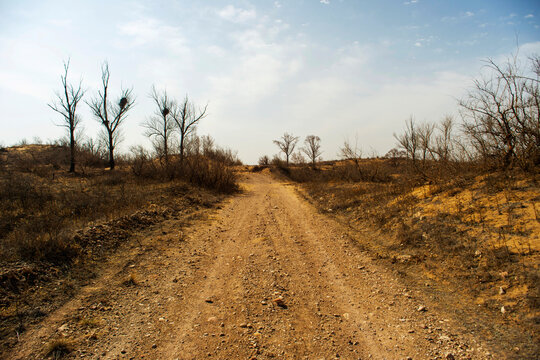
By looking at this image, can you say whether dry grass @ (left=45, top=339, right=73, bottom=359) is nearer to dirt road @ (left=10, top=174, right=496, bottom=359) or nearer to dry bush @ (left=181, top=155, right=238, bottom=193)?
dirt road @ (left=10, top=174, right=496, bottom=359)

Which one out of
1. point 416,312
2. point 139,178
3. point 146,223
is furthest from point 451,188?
point 139,178

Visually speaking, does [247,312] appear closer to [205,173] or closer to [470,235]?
[470,235]

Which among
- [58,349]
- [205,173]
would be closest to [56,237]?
[58,349]

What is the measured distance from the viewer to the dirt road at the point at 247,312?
315 centimetres

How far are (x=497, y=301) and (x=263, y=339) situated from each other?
3.38m

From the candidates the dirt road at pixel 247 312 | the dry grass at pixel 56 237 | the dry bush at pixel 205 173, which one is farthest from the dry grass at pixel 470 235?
the dry bush at pixel 205 173

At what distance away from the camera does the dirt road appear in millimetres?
3154

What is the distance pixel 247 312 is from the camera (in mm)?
3969

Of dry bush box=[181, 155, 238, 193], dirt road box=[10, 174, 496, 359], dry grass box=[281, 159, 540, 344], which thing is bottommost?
dirt road box=[10, 174, 496, 359]

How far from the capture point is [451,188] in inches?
333

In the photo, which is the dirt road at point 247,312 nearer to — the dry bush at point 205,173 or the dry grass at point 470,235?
the dry grass at point 470,235

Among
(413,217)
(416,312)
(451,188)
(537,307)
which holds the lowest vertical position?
(416,312)

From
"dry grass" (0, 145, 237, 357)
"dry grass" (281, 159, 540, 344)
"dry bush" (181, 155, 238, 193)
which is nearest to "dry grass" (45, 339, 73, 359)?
"dry grass" (0, 145, 237, 357)

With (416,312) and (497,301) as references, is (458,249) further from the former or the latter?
(416,312)
